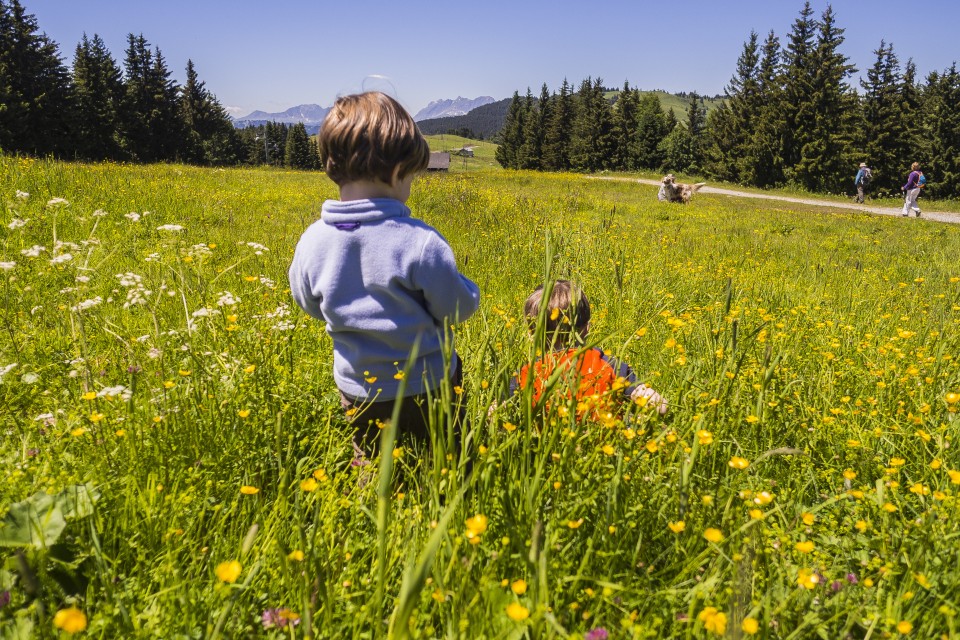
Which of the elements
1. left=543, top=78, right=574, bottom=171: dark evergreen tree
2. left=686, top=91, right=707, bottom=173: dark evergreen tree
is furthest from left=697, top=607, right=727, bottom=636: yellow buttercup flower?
left=543, top=78, right=574, bottom=171: dark evergreen tree

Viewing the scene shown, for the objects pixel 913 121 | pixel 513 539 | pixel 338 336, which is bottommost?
pixel 513 539

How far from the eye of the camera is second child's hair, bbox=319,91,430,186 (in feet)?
6.17

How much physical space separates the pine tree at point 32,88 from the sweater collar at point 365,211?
170 feet

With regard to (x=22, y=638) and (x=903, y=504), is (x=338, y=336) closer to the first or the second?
(x=22, y=638)

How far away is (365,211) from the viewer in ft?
6.27

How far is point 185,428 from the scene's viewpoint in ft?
6.05

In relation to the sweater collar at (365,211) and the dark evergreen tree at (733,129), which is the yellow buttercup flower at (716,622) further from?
the dark evergreen tree at (733,129)

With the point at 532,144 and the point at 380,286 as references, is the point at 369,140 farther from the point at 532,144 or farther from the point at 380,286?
the point at 532,144

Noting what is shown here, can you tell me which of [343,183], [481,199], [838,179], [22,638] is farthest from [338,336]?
[838,179]

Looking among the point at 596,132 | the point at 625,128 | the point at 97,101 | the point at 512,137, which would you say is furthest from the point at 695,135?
the point at 97,101

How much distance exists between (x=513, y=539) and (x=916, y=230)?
15.3 metres

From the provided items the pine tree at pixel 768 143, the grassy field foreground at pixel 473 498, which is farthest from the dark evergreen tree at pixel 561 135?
the grassy field foreground at pixel 473 498

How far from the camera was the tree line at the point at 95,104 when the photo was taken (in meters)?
41.8

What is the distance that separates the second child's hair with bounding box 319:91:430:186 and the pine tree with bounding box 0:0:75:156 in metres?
51.8
